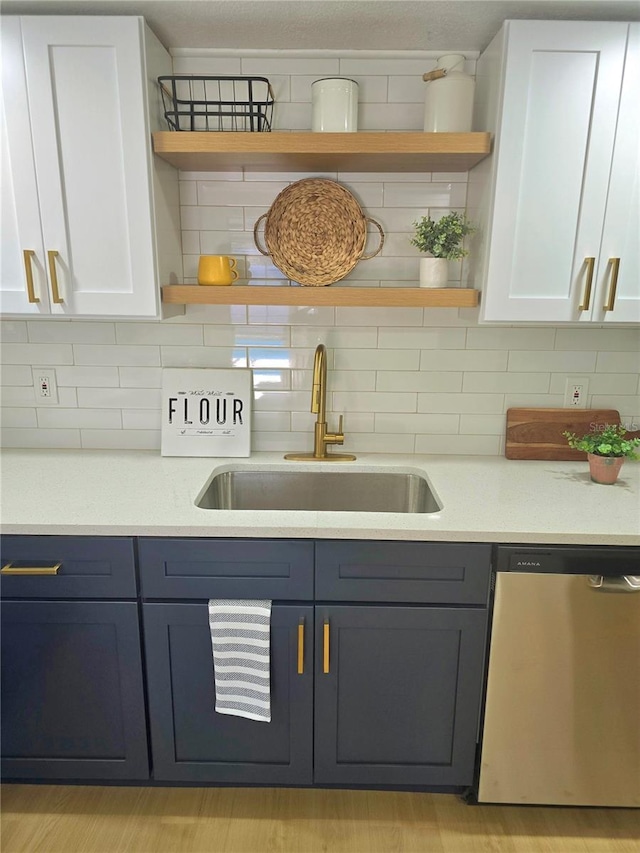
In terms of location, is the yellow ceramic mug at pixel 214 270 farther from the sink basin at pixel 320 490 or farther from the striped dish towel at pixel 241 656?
the striped dish towel at pixel 241 656

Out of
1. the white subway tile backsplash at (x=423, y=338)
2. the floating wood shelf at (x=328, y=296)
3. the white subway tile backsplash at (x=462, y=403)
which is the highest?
the floating wood shelf at (x=328, y=296)

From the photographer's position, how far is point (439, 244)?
1.69m

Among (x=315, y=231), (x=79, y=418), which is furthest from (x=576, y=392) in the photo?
(x=79, y=418)

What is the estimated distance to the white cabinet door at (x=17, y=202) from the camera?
4.84 feet

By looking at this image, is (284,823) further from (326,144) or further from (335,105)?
(335,105)

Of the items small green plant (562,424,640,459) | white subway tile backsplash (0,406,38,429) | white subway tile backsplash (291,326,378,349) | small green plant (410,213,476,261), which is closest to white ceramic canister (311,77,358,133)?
small green plant (410,213,476,261)

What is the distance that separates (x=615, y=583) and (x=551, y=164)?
3.77ft

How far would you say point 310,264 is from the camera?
184 cm

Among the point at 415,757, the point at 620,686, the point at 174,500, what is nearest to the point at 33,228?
the point at 174,500

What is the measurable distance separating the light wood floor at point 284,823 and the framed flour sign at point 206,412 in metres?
1.10

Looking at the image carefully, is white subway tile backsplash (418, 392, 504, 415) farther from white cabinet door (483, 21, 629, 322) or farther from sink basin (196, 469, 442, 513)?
white cabinet door (483, 21, 629, 322)

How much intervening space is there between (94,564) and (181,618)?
0.28 meters

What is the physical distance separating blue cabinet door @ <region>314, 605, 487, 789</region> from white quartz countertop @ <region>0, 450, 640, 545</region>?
0.24m

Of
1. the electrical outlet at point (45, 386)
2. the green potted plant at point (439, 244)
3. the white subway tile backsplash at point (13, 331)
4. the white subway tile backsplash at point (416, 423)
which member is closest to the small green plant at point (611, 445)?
the white subway tile backsplash at point (416, 423)
